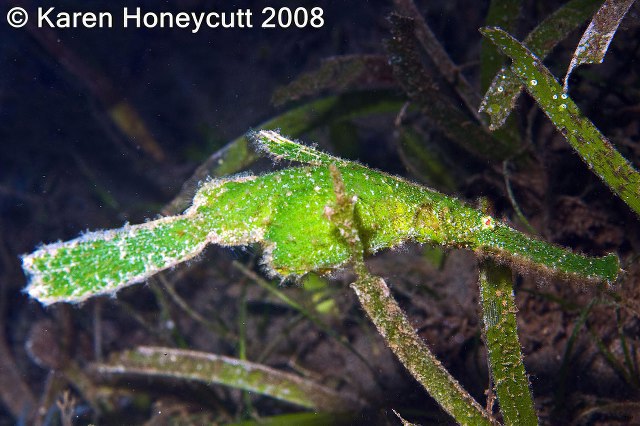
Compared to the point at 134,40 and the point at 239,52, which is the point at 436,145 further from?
the point at 134,40

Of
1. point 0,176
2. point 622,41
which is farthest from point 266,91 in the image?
point 0,176

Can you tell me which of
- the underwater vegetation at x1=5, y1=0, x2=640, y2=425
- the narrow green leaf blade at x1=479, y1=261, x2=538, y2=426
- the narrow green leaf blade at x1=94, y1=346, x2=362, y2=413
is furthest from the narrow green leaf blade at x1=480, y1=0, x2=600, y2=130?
the narrow green leaf blade at x1=94, y1=346, x2=362, y2=413

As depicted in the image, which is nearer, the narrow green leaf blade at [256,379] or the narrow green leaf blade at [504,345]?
the narrow green leaf blade at [504,345]

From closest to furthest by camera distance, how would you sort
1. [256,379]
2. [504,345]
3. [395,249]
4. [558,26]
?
1. [504,345]
2. [395,249]
3. [558,26]
4. [256,379]

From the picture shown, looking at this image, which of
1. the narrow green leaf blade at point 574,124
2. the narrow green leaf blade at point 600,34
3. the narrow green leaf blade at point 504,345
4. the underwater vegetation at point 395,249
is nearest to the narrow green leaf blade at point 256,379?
the underwater vegetation at point 395,249

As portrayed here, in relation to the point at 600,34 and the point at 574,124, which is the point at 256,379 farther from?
the point at 600,34

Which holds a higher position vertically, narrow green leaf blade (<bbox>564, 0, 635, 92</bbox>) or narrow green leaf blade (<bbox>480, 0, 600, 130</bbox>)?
narrow green leaf blade (<bbox>480, 0, 600, 130</bbox>)

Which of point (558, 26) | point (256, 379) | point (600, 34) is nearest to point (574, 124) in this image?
point (600, 34)

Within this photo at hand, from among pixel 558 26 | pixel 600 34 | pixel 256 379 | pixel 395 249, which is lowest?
pixel 256 379

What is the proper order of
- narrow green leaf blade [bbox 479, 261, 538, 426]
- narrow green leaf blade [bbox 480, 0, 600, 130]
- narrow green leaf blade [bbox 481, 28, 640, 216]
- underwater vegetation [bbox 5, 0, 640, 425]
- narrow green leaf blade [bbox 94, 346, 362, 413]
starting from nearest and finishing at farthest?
underwater vegetation [bbox 5, 0, 640, 425] < narrow green leaf blade [bbox 479, 261, 538, 426] < narrow green leaf blade [bbox 481, 28, 640, 216] < narrow green leaf blade [bbox 480, 0, 600, 130] < narrow green leaf blade [bbox 94, 346, 362, 413]

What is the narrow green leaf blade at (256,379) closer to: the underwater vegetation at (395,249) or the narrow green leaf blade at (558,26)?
the underwater vegetation at (395,249)

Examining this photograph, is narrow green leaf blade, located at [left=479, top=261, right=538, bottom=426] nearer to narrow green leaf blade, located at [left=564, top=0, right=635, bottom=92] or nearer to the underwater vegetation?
the underwater vegetation
